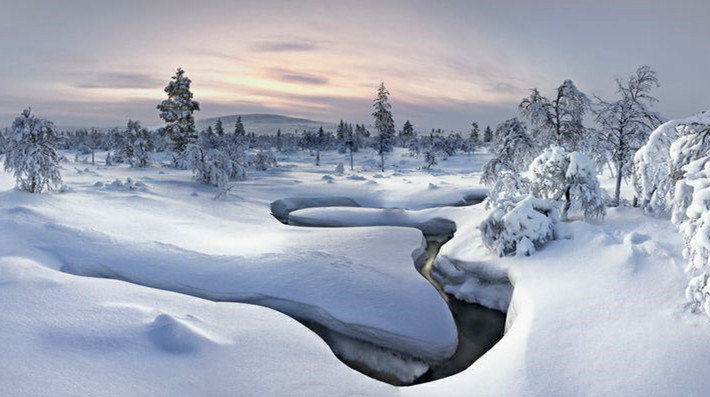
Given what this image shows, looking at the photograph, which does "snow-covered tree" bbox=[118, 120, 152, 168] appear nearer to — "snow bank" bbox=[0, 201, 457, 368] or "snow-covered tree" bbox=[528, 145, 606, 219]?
"snow bank" bbox=[0, 201, 457, 368]

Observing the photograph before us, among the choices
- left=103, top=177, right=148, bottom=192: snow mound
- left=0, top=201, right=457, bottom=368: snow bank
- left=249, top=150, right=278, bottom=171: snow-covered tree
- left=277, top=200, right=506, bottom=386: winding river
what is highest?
left=249, top=150, right=278, bottom=171: snow-covered tree

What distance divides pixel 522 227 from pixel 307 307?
842 cm

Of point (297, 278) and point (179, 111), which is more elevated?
point (179, 111)

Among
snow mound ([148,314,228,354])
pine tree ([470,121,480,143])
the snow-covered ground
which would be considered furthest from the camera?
pine tree ([470,121,480,143])

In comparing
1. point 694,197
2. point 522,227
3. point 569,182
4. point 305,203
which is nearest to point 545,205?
→ point 522,227

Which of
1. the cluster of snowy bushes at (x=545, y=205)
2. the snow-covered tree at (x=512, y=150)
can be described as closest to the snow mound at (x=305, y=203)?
the snow-covered tree at (x=512, y=150)

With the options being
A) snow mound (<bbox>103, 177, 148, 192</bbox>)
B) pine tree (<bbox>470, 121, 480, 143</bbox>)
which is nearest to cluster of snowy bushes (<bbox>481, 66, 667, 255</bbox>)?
snow mound (<bbox>103, 177, 148, 192</bbox>)

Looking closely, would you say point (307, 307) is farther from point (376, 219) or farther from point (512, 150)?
point (512, 150)

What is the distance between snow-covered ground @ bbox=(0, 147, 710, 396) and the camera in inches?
316

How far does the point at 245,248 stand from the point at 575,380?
515 inches

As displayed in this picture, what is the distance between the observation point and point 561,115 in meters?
24.2

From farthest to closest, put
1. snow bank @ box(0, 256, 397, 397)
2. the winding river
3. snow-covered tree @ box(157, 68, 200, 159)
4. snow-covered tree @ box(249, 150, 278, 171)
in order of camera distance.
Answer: snow-covered tree @ box(249, 150, 278, 171) → snow-covered tree @ box(157, 68, 200, 159) → the winding river → snow bank @ box(0, 256, 397, 397)

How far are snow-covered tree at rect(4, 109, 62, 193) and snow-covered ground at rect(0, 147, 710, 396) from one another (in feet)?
6.79

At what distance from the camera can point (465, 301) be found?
16.4 m
